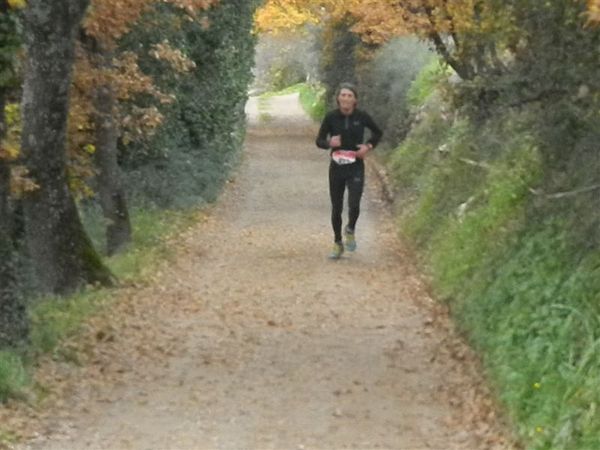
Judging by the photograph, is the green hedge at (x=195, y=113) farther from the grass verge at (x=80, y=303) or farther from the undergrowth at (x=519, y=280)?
the undergrowth at (x=519, y=280)

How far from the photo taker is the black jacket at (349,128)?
16.8 metres

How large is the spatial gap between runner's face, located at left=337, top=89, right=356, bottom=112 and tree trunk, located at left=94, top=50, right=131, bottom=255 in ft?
9.71

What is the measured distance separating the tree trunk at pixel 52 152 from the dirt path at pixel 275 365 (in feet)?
2.34

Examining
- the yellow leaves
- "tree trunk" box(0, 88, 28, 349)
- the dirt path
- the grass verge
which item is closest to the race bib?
the dirt path

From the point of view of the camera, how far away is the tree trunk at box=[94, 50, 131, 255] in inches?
685

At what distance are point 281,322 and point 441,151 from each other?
9396 mm

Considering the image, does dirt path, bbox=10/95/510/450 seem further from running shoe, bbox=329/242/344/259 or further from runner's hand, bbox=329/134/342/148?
runner's hand, bbox=329/134/342/148

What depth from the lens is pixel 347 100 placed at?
660 inches

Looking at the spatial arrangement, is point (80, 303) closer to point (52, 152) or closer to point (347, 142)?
point (52, 152)

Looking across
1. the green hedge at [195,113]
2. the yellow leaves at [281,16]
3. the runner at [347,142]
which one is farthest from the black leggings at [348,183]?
the yellow leaves at [281,16]

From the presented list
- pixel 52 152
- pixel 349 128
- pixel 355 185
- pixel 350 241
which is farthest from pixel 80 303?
pixel 350 241

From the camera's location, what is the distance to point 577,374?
868cm

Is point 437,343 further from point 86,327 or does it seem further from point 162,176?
point 162,176

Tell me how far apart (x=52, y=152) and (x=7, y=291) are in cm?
296
